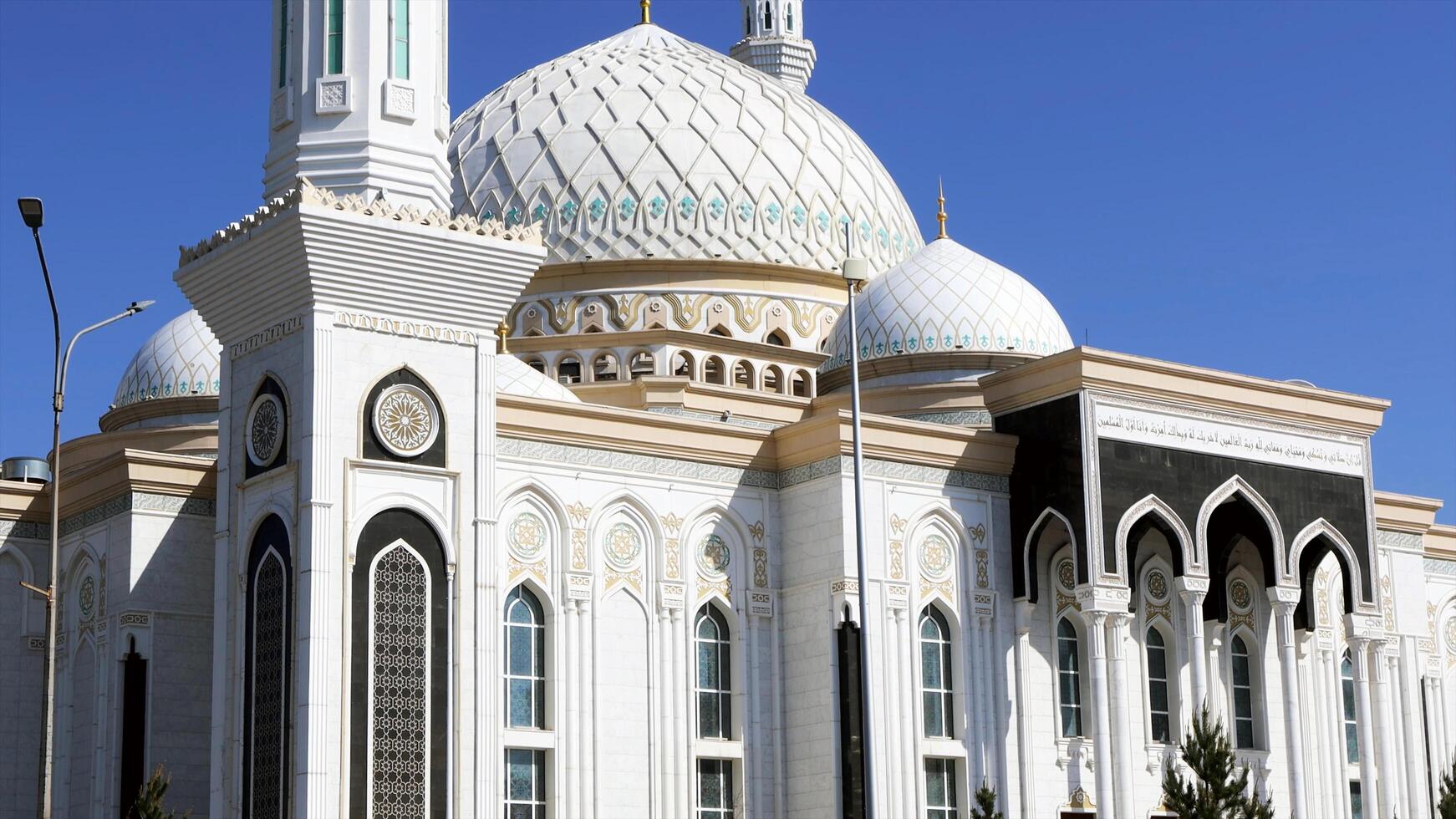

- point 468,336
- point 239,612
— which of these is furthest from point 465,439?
point 239,612

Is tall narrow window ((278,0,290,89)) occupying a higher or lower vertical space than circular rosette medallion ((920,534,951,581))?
higher

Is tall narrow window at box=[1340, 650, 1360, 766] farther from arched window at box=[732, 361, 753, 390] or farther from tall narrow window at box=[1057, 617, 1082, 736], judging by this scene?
arched window at box=[732, 361, 753, 390]

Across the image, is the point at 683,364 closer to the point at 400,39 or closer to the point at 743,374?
the point at 743,374

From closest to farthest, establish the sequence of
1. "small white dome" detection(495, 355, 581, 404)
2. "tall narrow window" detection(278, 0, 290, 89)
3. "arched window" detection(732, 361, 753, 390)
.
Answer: "tall narrow window" detection(278, 0, 290, 89), "small white dome" detection(495, 355, 581, 404), "arched window" detection(732, 361, 753, 390)

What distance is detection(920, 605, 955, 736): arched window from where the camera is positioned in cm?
2302

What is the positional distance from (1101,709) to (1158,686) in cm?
174

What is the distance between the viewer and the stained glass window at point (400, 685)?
740 inches

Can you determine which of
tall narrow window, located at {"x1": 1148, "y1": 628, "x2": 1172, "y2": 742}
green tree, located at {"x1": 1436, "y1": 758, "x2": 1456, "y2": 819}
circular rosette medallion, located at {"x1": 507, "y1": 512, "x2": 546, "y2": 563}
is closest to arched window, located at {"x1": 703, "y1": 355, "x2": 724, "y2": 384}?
tall narrow window, located at {"x1": 1148, "y1": 628, "x2": 1172, "y2": 742}

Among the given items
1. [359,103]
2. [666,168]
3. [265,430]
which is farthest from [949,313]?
[265,430]

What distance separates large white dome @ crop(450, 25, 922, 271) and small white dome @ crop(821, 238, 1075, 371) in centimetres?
217

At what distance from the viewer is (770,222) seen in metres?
29.8

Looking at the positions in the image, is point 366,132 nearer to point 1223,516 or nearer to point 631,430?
point 631,430

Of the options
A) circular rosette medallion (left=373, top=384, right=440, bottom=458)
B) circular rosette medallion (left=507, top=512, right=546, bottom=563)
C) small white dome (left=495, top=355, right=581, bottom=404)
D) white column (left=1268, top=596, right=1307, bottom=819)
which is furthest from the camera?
small white dome (left=495, top=355, right=581, bottom=404)

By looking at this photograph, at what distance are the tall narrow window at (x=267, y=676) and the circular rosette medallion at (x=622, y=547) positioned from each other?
3.73 m
